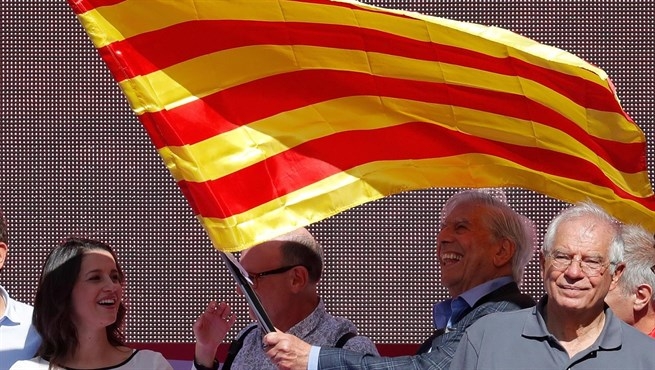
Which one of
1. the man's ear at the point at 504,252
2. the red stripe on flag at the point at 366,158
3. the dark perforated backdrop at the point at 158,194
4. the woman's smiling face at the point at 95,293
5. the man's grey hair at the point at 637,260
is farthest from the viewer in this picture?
the dark perforated backdrop at the point at 158,194

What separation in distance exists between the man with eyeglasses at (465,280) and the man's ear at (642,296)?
342mm

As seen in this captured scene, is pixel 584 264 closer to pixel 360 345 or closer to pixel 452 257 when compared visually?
pixel 452 257

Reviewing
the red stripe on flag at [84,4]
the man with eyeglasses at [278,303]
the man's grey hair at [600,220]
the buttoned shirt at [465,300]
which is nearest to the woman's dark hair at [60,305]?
the man with eyeglasses at [278,303]

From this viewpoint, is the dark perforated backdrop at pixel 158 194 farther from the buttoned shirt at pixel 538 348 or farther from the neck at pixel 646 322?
the buttoned shirt at pixel 538 348

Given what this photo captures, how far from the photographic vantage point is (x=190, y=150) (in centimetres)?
346

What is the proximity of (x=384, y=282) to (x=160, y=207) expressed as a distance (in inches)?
35.8

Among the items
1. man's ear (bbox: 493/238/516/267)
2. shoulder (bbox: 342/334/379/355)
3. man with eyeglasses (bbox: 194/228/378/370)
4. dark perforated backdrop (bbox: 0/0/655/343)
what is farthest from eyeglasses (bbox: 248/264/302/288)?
dark perforated backdrop (bbox: 0/0/655/343)

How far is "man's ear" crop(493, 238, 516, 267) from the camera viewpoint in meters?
3.64

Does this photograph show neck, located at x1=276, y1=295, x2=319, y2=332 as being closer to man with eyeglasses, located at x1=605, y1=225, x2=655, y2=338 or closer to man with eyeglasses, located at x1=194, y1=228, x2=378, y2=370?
man with eyeglasses, located at x1=194, y1=228, x2=378, y2=370

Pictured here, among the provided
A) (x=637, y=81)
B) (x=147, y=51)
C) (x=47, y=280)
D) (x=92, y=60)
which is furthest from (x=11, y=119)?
(x=637, y=81)

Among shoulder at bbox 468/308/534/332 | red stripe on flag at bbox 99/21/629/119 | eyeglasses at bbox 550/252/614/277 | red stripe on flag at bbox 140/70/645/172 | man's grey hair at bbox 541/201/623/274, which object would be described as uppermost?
red stripe on flag at bbox 99/21/629/119

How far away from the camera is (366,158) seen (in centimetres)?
370

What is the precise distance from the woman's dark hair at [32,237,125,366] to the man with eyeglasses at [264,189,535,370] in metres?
0.78

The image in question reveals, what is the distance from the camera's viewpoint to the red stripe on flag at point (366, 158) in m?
3.52
